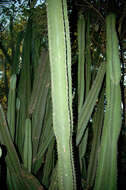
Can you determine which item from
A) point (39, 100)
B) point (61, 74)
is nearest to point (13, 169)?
point (39, 100)

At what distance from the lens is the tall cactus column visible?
1.37 ft

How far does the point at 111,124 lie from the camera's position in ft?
2.23

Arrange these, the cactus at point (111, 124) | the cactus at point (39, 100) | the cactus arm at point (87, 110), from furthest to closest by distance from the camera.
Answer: the cactus at point (39, 100) → the cactus arm at point (87, 110) → the cactus at point (111, 124)

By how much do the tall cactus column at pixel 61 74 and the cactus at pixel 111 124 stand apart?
289 millimetres

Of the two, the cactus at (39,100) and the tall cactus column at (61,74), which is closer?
the tall cactus column at (61,74)

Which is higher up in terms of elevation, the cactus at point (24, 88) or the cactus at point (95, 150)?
the cactus at point (24, 88)

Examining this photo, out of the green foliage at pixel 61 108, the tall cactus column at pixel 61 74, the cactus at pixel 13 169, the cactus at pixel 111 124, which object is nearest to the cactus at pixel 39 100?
the green foliage at pixel 61 108

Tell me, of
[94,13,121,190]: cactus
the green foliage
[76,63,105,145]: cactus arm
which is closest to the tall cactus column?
the green foliage

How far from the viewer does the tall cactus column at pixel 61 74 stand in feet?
1.37

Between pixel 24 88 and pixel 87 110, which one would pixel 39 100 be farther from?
pixel 87 110

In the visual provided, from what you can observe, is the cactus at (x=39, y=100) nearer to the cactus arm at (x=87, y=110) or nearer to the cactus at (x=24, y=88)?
the cactus at (x=24, y=88)

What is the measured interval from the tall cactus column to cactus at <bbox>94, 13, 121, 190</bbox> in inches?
11.4

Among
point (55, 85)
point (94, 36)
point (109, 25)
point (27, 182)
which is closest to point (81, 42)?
point (109, 25)

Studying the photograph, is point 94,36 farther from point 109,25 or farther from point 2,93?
point 2,93
